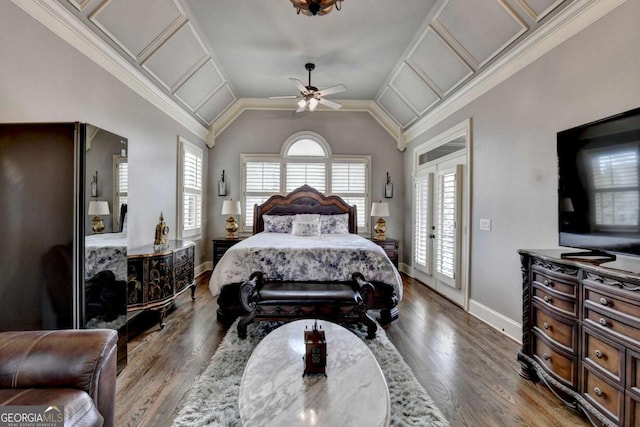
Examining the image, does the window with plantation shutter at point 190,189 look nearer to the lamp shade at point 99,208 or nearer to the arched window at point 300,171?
the arched window at point 300,171

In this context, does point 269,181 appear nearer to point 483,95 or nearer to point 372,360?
point 483,95

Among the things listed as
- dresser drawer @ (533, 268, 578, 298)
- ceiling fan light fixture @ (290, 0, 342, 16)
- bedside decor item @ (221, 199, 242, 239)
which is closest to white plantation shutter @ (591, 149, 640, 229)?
dresser drawer @ (533, 268, 578, 298)

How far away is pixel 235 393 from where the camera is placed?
76.4 inches

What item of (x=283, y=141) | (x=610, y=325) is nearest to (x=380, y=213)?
(x=283, y=141)

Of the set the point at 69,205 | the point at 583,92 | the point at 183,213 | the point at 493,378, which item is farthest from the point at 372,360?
the point at 183,213

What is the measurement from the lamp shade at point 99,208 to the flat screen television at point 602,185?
11.3 ft

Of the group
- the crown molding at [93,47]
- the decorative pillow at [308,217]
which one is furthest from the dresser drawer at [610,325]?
the crown molding at [93,47]

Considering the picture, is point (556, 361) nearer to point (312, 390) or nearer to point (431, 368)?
point (431, 368)

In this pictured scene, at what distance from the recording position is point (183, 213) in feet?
15.6

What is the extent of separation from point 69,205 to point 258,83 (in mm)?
3862

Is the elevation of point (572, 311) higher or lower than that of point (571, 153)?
lower

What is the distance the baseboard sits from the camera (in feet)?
9.30

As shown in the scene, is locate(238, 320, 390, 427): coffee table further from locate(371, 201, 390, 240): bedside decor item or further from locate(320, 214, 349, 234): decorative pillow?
locate(371, 201, 390, 240): bedside decor item

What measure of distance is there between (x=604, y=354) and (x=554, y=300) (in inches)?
16.1
